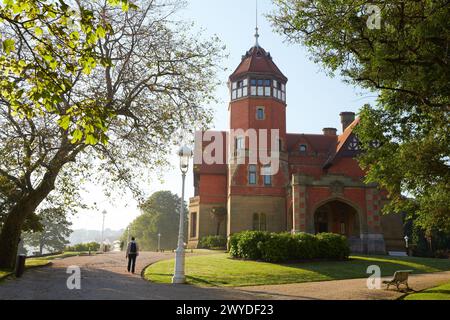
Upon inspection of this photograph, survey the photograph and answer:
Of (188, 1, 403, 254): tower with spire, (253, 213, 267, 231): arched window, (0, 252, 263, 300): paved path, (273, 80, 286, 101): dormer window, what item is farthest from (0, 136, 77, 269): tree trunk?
(273, 80, 286, 101): dormer window

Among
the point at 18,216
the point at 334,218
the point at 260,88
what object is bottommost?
the point at 18,216

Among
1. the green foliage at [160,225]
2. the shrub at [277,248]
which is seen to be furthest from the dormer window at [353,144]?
the green foliage at [160,225]

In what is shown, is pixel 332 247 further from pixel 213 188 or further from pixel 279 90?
pixel 213 188

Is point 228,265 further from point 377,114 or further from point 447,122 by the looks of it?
point 447,122

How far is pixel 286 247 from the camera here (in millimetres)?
23000

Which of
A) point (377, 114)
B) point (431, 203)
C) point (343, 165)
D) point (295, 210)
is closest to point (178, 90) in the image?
point (377, 114)

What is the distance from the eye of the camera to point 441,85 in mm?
12023

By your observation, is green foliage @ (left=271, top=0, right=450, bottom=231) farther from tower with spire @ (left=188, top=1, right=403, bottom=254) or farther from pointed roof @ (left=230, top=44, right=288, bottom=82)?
pointed roof @ (left=230, top=44, right=288, bottom=82)

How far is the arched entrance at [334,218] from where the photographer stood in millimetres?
38312

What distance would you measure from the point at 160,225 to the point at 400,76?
7500cm

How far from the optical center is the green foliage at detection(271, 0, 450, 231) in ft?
36.4

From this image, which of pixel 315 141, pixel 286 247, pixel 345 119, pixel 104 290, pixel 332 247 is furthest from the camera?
pixel 345 119

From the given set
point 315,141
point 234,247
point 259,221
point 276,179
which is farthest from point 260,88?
point 234,247
